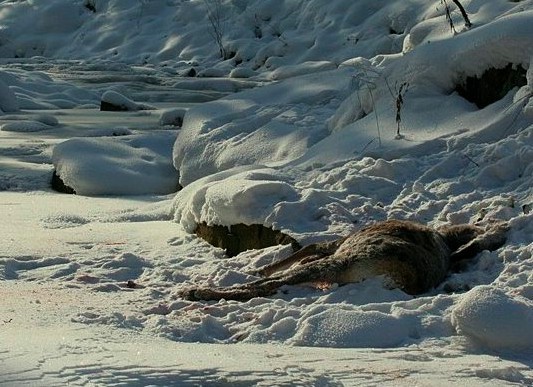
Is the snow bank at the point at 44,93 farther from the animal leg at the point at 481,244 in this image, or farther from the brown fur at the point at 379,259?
the animal leg at the point at 481,244

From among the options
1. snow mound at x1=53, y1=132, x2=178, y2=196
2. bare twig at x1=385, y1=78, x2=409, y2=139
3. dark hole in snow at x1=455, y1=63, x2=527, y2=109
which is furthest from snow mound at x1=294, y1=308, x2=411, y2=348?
snow mound at x1=53, y1=132, x2=178, y2=196

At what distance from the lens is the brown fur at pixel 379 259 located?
13.1 ft

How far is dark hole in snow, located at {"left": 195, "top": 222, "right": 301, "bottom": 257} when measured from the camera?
477 cm

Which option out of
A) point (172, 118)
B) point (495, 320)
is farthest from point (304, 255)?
point (172, 118)

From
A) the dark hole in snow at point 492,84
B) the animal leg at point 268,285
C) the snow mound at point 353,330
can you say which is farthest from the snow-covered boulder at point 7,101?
the snow mound at point 353,330

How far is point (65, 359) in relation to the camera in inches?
122

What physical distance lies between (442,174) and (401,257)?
3.77 feet

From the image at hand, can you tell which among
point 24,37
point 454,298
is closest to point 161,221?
point 454,298

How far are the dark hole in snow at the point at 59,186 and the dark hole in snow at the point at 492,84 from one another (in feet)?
9.58

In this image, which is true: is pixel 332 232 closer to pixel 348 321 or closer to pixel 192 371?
pixel 348 321

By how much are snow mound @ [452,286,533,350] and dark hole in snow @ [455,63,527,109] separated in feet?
7.61

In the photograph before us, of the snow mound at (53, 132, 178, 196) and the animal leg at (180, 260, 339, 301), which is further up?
the snow mound at (53, 132, 178, 196)

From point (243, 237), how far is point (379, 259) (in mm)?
1071

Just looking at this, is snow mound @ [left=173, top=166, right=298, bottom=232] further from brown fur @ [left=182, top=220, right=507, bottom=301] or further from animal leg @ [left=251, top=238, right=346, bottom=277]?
brown fur @ [left=182, top=220, right=507, bottom=301]
